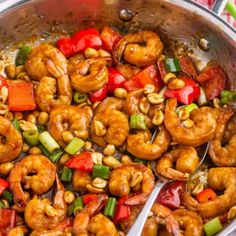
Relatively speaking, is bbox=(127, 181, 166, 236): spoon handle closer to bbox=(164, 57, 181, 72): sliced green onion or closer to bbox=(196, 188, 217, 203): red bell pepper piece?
bbox=(196, 188, 217, 203): red bell pepper piece

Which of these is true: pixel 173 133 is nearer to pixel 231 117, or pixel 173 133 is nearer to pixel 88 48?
pixel 231 117

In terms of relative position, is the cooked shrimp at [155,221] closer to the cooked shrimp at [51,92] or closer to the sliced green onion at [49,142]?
the sliced green onion at [49,142]

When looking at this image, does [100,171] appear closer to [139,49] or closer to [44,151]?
[44,151]

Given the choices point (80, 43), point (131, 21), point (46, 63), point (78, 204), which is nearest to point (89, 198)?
point (78, 204)

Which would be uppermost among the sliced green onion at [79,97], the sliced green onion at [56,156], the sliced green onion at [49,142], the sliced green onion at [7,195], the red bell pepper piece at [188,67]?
the red bell pepper piece at [188,67]

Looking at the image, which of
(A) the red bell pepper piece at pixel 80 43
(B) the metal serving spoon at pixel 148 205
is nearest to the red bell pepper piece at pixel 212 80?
(B) the metal serving spoon at pixel 148 205

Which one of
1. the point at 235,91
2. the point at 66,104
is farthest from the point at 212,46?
the point at 66,104
